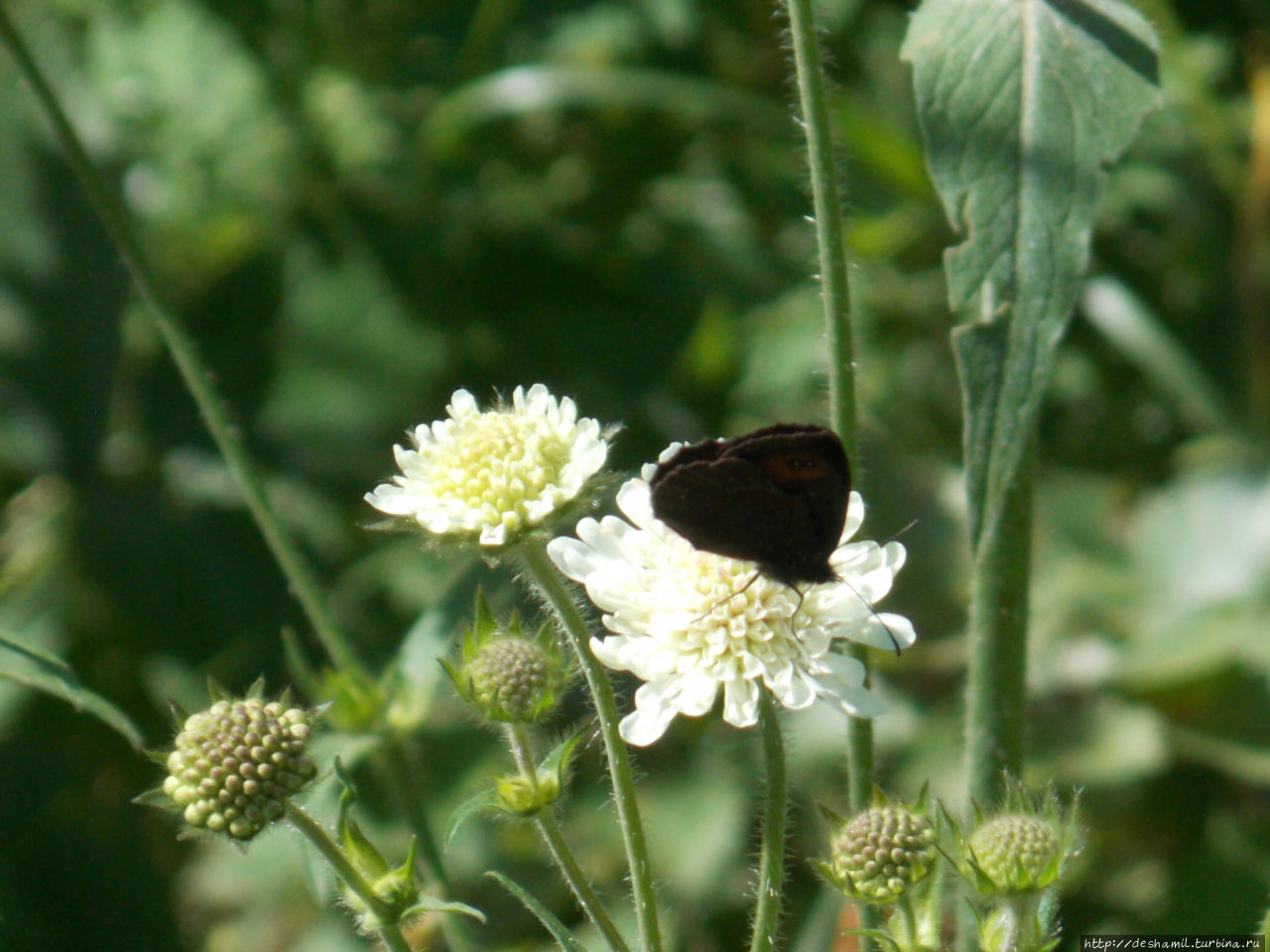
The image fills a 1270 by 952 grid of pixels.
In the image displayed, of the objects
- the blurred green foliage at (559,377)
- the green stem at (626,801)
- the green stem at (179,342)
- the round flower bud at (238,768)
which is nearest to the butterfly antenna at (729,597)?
the green stem at (626,801)

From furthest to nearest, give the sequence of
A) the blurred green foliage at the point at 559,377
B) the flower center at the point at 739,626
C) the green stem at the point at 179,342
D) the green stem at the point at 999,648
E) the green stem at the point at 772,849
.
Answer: the blurred green foliage at the point at 559,377 → the green stem at the point at 179,342 → the green stem at the point at 999,648 → the flower center at the point at 739,626 → the green stem at the point at 772,849

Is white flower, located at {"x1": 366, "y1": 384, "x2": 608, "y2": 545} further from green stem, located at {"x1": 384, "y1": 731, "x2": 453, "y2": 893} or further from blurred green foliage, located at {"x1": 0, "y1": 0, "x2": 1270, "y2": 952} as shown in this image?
blurred green foliage, located at {"x1": 0, "y1": 0, "x2": 1270, "y2": 952}

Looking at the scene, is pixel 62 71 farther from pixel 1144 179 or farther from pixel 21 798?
pixel 1144 179

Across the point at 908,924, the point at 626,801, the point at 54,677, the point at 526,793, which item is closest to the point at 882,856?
the point at 908,924

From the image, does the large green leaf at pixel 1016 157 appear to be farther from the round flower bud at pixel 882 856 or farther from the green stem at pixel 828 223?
the round flower bud at pixel 882 856

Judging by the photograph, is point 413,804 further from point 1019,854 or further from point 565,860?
point 1019,854

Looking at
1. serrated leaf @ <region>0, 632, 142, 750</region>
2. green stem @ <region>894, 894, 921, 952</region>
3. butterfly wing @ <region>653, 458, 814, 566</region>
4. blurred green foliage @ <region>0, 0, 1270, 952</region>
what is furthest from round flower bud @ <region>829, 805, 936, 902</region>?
blurred green foliage @ <region>0, 0, 1270, 952</region>
